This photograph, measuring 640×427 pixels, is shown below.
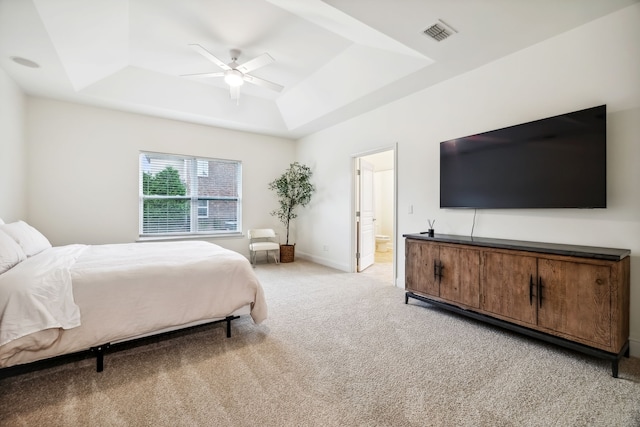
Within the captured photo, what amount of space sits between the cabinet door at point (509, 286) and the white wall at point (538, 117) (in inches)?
20.8

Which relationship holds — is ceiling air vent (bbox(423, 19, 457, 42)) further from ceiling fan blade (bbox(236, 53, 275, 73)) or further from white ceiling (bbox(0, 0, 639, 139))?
ceiling fan blade (bbox(236, 53, 275, 73))

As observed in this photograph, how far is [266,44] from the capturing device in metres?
3.25

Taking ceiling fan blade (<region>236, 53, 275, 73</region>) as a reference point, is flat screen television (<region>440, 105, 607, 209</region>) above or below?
below

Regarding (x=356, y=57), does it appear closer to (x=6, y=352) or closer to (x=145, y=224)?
(x=6, y=352)

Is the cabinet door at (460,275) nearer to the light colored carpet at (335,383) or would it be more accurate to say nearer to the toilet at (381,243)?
the light colored carpet at (335,383)

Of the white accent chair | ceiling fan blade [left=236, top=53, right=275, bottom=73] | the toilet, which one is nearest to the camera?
ceiling fan blade [left=236, top=53, right=275, bottom=73]

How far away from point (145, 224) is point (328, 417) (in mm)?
4679

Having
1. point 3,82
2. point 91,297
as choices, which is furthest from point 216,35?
point 91,297

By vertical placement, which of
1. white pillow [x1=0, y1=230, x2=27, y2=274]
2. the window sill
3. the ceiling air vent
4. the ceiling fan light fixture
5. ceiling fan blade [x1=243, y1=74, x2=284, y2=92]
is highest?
ceiling fan blade [x1=243, y1=74, x2=284, y2=92]

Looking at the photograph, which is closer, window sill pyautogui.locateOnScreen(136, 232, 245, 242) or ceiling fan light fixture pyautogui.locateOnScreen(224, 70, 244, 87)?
ceiling fan light fixture pyautogui.locateOnScreen(224, 70, 244, 87)

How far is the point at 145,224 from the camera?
4.79 meters

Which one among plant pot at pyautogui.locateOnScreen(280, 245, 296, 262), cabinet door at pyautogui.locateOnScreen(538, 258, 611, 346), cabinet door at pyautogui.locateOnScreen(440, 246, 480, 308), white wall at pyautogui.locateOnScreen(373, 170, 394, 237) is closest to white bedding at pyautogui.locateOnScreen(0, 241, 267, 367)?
cabinet door at pyautogui.locateOnScreen(440, 246, 480, 308)

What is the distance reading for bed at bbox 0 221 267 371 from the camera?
1.64 metres

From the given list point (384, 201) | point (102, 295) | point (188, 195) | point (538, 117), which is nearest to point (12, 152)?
point (188, 195)
